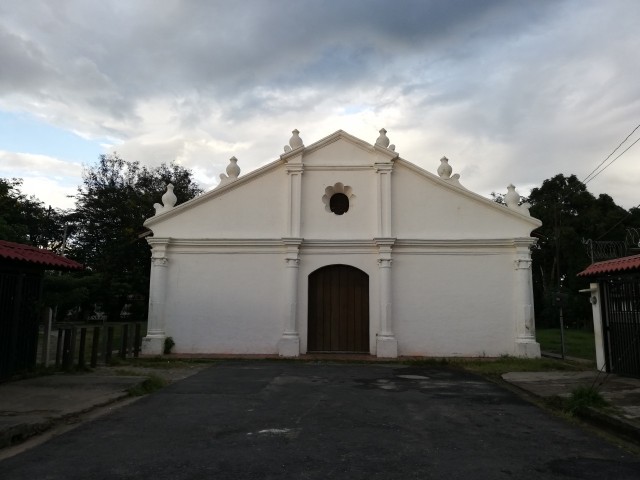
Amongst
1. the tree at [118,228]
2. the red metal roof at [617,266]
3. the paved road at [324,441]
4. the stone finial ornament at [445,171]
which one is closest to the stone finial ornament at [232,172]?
the stone finial ornament at [445,171]

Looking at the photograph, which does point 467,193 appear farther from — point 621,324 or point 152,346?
point 152,346

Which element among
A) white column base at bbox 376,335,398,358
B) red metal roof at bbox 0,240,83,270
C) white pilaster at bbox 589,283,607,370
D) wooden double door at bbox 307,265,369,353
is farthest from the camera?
wooden double door at bbox 307,265,369,353

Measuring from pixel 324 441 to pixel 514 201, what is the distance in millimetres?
11560

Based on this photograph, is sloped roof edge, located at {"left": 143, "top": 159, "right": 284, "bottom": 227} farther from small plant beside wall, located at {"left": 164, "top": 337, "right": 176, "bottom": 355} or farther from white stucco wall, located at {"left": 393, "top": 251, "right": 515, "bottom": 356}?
white stucco wall, located at {"left": 393, "top": 251, "right": 515, "bottom": 356}

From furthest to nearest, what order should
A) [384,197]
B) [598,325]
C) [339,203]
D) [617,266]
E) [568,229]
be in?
1. [568,229]
2. [339,203]
3. [384,197]
4. [598,325]
5. [617,266]

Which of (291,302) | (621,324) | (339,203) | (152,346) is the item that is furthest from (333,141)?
(621,324)

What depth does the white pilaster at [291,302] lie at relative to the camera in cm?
1424

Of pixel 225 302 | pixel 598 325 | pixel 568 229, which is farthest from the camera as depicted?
pixel 568 229

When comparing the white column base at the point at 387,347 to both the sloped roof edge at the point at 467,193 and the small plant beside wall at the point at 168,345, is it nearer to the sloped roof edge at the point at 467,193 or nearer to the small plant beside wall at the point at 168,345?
the sloped roof edge at the point at 467,193

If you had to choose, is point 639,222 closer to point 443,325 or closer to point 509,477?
point 443,325

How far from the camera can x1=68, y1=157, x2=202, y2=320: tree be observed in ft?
113

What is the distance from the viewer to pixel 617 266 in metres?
9.73

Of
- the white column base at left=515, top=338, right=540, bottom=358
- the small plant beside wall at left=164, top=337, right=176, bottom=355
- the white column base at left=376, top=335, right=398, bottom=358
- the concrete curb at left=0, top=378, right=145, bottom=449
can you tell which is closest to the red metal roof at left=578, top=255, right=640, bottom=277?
the white column base at left=515, top=338, right=540, bottom=358

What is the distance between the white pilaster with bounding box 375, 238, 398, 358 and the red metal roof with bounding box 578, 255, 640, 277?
5140mm
